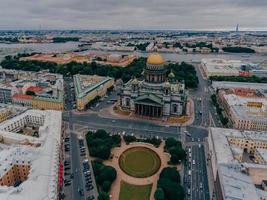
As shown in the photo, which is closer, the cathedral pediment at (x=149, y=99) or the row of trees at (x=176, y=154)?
the row of trees at (x=176, y=154)

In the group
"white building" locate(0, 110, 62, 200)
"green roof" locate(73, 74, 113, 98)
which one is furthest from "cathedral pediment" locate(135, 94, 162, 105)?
"white building" locate(0, 110, 62, 200)

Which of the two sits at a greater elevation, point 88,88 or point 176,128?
point 88,88

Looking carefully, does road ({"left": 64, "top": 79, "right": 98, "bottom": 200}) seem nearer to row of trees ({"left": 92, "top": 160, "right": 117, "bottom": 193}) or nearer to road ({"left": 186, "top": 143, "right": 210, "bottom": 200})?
row of trees ({"left": 92, "top": 160, "right": 117, "bottom": 193})

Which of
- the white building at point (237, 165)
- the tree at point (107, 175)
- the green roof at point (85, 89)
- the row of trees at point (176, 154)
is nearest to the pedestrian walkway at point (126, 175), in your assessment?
the tree at point (107, 175)

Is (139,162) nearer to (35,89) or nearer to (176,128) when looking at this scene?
(176,128)

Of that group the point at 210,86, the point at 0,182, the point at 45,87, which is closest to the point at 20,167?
the point at 0,182

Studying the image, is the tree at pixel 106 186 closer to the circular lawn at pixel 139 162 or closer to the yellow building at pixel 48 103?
the circular lawn at pixel 139 162

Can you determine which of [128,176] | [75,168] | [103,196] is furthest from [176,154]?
[75,168]
